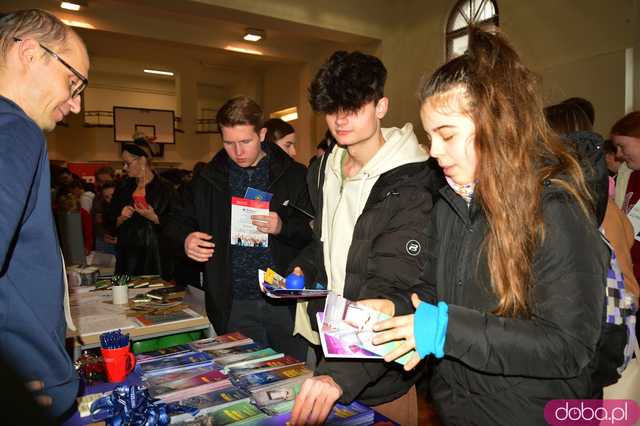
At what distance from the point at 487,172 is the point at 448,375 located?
53cm

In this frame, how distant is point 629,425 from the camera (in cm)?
129

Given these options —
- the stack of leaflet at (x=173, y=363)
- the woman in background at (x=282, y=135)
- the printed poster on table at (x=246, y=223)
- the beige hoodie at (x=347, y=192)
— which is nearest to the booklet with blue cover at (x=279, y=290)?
the beige hoodie at (x=347, y=192)

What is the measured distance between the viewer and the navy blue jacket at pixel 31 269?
3.15 feet

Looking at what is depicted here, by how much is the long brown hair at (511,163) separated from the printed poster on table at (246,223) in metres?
1.32

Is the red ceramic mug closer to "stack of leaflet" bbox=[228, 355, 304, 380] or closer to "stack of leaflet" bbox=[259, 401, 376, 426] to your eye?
"stack of leaflet" bbox=[228, 355, 304, 380]

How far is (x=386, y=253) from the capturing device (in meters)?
1.42

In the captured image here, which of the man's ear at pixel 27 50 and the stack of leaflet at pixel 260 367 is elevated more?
the man's ear at pixel 27 50

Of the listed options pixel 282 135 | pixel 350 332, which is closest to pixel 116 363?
pixel 350 332

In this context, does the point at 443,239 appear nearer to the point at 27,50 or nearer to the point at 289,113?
the point at 27,50

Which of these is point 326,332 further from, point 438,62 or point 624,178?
point 438,62

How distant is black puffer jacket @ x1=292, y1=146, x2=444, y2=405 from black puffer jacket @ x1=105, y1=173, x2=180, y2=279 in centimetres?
253

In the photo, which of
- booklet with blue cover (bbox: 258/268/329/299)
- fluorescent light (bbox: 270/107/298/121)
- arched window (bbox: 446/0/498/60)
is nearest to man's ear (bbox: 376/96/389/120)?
booklet with blue cover (bbox: 258/268/329/299)

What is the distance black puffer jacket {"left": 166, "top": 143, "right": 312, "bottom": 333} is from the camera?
2322mm

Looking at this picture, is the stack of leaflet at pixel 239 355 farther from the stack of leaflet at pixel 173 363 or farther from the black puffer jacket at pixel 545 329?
the black puffer jacket at pixel 545 329
